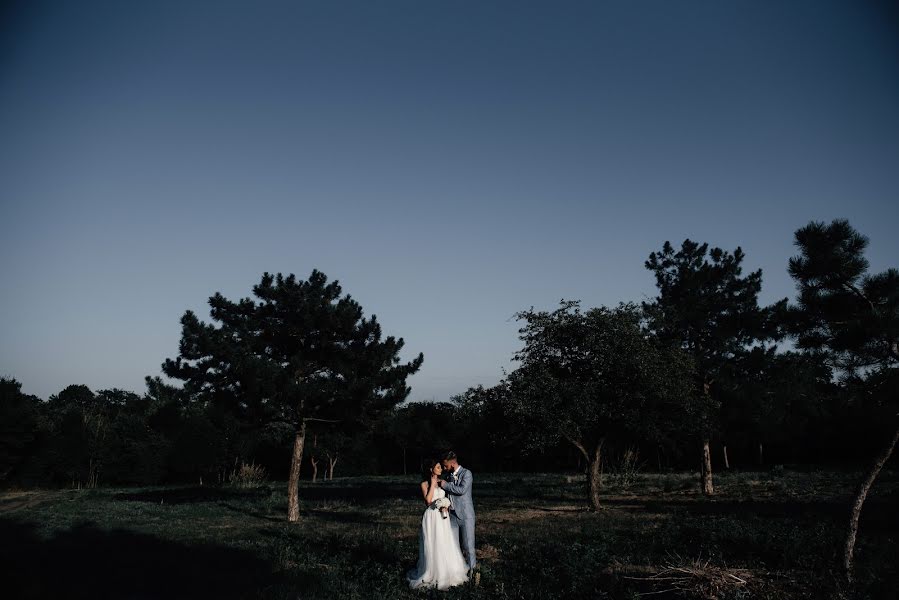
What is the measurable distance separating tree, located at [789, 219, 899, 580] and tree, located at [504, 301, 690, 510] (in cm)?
1109

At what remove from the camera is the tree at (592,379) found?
869 inches

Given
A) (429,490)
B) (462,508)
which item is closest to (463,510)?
(462,508)

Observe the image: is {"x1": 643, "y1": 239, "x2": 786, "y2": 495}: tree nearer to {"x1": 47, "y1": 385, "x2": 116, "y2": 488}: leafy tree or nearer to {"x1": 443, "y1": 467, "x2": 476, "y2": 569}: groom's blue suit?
{"x1": 443, "y1": 467, "x2": 476, "y2": 569}: groom's blue suit

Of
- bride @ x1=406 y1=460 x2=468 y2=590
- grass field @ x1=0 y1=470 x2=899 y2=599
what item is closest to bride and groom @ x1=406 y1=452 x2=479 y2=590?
bride @ x1=406 y1=460 x2=468 y2=590

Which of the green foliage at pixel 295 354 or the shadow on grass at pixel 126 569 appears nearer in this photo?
the shadow on grass at pixel 126 569

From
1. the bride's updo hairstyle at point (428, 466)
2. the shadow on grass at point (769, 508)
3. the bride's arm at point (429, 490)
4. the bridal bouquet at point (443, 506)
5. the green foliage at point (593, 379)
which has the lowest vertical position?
the shadow on grass at point (769, 508)

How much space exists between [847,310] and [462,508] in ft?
28.6

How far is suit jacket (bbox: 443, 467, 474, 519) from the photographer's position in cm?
1077

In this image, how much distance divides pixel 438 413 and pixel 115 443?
4088 centimetres

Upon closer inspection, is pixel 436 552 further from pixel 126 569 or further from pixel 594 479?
pixel 594 479

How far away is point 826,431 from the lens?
54.1 metres

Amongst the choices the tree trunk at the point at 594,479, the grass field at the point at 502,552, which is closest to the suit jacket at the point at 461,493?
the grass field at the point at 502,552

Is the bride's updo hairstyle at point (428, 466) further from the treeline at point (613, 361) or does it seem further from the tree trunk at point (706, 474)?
the tree trunk at point (706, 474)

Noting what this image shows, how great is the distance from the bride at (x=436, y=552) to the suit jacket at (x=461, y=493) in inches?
9.9
